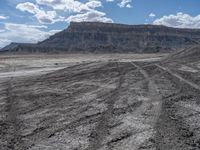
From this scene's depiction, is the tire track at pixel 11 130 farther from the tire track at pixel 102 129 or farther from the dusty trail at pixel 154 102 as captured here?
the dusty trail at pixel 154 102

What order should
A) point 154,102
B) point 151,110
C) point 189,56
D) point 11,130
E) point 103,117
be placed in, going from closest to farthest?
point 11,130 → point 103,117 → point 151,110 → point 154,102 → point 189,56

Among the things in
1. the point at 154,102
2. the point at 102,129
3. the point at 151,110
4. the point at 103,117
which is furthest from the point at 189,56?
the point at 102,129

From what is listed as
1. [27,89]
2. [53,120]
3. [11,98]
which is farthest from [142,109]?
[27,89]

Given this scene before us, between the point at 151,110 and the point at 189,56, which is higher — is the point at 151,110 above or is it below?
above

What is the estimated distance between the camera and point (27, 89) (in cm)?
1706

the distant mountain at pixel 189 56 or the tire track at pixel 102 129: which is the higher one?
the tire track at pixel 102 129

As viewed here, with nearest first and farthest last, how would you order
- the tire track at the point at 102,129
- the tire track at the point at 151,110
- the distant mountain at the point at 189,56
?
the tire track at the point at 102,129 < the tire track at the point at 151,110 < the distant mountain at the point at 189,56

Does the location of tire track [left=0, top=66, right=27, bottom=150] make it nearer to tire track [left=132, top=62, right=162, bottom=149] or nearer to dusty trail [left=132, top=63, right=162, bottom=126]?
tire track [left=132, top=62, right=162, bottom=149]

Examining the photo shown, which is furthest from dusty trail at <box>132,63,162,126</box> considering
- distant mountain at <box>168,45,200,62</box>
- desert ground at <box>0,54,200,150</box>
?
distant mountain at <box>168,45,200,62</box>

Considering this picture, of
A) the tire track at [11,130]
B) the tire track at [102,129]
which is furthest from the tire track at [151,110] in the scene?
the tire track at [11,130]

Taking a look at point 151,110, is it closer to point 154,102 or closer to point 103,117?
point 154,102

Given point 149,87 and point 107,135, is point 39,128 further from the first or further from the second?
point 149,87

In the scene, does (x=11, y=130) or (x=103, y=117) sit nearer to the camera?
(x=11, y=130)

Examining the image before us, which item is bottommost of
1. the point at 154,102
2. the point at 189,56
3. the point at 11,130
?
the point at 189,56
